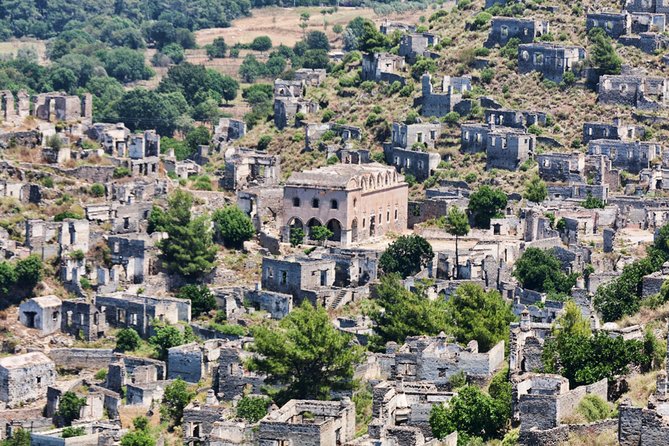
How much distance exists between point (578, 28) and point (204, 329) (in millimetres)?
31710

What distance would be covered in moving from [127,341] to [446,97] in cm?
2563

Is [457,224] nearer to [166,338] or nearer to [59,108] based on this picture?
[166,338]

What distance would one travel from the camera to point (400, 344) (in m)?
64.9

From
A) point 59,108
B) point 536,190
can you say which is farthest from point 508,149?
point 59,108

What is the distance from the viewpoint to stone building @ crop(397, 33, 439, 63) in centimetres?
10144

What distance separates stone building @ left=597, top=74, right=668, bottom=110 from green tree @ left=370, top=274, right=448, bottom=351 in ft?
82.1

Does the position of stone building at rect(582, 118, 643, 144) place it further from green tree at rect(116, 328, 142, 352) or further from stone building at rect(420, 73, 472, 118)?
green tree at rect(116, 328, 142, 352)

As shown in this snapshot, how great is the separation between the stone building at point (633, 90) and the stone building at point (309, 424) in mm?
36770

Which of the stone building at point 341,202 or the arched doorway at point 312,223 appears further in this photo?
the arched doorway at point 312,223

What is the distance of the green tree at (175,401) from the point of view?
65.4m

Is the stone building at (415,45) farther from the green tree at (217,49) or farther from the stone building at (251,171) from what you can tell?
the green tree at (217,49)

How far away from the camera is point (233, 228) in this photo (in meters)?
81.9

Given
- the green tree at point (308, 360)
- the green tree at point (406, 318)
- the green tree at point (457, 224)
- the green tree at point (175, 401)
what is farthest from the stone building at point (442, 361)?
the green tree at point (457, 224)

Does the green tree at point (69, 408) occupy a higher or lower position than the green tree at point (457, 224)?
lower
